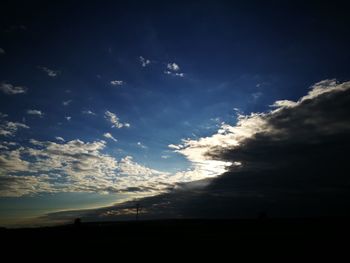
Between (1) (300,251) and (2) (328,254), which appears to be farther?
(1) (300,251)

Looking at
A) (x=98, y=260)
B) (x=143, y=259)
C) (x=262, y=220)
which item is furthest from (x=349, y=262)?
(x=262, y=220)

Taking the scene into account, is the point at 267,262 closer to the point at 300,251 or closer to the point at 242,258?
the point at 242,258

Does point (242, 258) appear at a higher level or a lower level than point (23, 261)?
lower

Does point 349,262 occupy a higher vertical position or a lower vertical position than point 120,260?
lower

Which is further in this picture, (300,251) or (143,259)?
(300,251)

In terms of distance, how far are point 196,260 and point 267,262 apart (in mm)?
5573

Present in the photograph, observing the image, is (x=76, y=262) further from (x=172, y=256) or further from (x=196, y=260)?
(x=196, y=260)

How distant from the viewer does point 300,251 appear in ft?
86.3

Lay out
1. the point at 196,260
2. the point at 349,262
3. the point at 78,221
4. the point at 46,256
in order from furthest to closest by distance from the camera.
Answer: the point at 78,221 → the point at 46,256 → the point at 196,260 → the point at 349,262

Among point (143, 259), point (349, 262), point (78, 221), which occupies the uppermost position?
point (78, 221)

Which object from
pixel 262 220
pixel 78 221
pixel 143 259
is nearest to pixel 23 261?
pixel 143 259

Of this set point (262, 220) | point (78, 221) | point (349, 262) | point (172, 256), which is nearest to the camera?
point (349, 262)

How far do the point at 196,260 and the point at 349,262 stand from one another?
11.5 metres

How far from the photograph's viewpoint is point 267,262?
2147 cm
